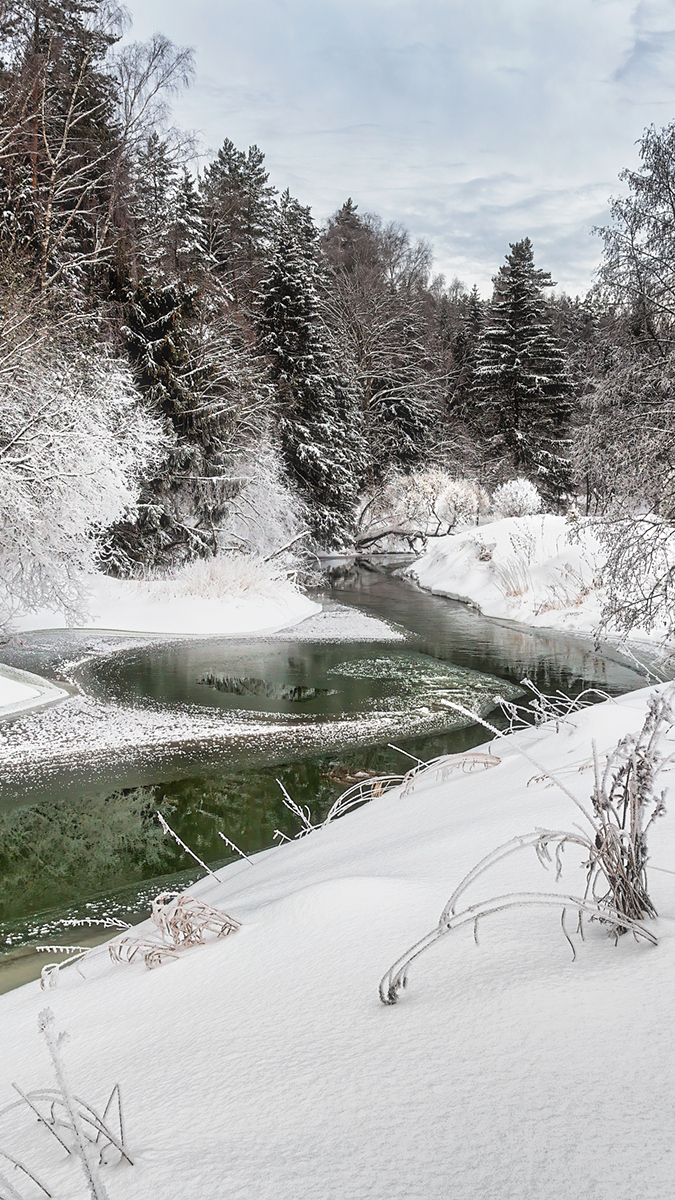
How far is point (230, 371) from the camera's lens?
44.8 feet

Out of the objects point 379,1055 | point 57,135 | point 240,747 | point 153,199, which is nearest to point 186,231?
point 153,199

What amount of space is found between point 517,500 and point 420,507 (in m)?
3.32

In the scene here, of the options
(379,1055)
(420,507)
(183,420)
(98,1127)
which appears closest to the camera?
(98,1127)

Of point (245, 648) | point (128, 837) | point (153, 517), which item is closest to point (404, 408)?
point (153, 517)

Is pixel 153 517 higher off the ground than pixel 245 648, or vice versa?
pixel 153 517

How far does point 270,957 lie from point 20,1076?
502 millimetres

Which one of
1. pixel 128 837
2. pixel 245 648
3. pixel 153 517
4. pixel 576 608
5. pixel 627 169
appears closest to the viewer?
pixel 128 837

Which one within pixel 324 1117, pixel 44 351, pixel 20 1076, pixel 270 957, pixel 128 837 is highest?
pixel 44 351

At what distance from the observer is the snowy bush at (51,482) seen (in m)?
7.47

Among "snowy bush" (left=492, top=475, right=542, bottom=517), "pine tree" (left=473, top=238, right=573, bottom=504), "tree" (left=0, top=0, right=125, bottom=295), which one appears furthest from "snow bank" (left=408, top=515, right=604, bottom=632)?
"pine tree" (left=473, top=238, right=573, bottom=504)

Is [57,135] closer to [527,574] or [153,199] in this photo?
[153,199]

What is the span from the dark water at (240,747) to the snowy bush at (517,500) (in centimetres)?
1018

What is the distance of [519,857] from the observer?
173cm

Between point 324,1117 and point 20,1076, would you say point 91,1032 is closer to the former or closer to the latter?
point 20,1076
